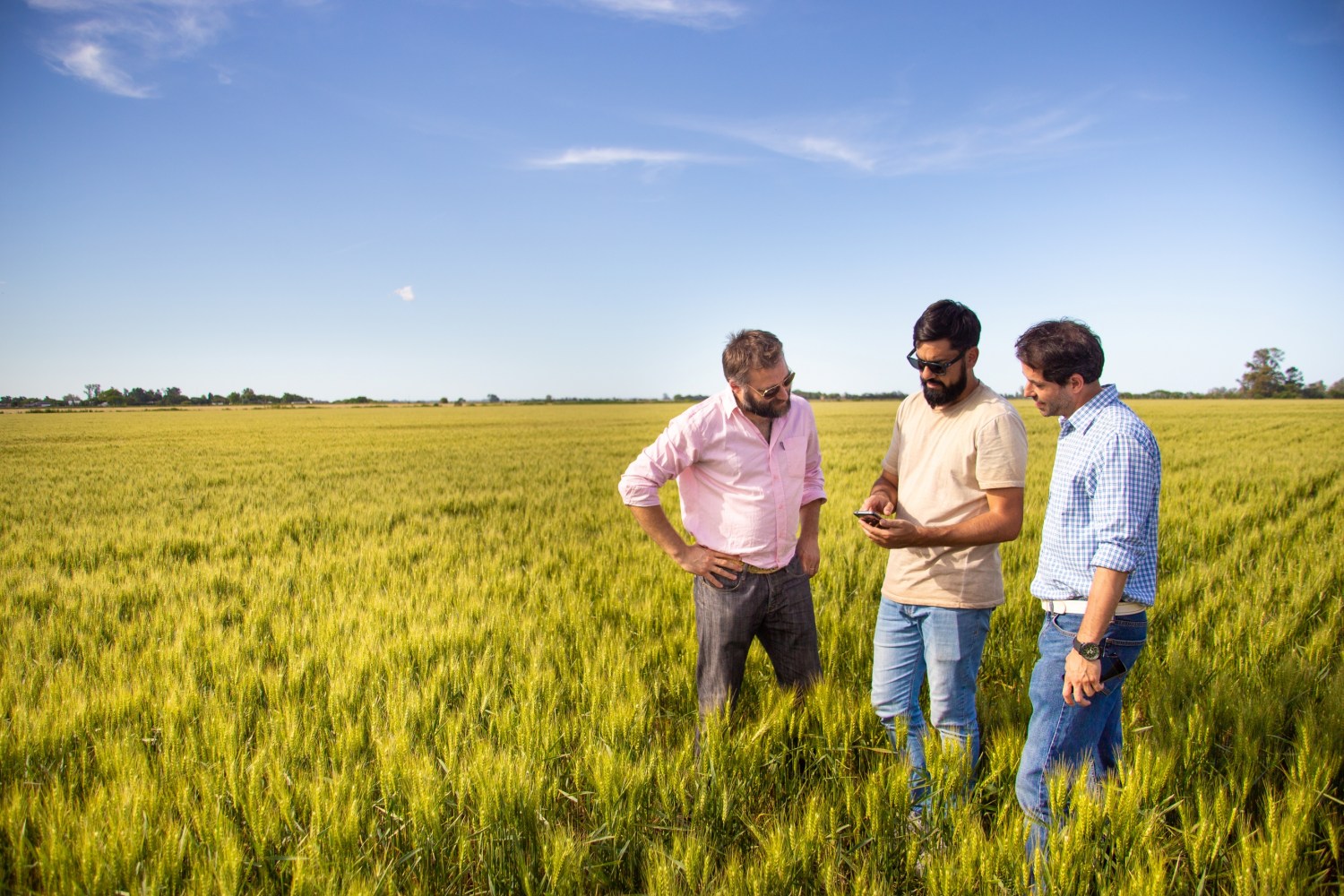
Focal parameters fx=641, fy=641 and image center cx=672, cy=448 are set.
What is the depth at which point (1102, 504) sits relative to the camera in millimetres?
1824

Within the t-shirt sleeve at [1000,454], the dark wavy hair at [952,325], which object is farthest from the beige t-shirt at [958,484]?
the dark wavy hair at [952,325]

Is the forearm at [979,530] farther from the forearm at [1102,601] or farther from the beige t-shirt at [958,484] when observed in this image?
the forearm at [1102,601]

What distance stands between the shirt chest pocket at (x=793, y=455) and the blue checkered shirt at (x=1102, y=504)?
3.06 feet

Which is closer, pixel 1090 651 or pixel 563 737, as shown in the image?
pixel 1090 651

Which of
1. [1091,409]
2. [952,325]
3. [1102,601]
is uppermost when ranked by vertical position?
[952,325]

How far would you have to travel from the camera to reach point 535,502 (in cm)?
1046

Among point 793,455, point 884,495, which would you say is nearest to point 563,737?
point 793,455

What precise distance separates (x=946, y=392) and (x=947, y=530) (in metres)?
0.48

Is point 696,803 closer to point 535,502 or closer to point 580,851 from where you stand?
point 580,851

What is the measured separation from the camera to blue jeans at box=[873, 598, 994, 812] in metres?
2.27

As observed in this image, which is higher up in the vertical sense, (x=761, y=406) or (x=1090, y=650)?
(x=761, y=406)

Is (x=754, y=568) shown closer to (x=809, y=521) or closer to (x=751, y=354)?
(x=809, y=521)

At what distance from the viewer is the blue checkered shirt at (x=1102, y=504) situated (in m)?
1.77

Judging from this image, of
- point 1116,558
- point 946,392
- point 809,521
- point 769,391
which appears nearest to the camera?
point 1116,558
